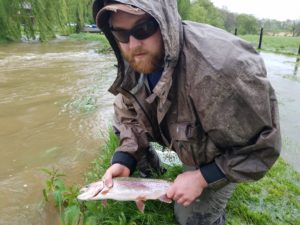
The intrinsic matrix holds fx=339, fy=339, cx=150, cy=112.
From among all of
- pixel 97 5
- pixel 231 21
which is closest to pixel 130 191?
pixel 97 5

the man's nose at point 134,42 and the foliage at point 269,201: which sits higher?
the man's nose at point 134,42

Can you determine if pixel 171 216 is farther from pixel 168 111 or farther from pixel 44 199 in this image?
pixel 44 199

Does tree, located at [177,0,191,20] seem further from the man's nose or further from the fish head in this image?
the fish head

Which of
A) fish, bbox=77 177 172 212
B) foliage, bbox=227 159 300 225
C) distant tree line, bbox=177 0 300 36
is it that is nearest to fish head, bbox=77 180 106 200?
fish, bbox=77 177 172 212

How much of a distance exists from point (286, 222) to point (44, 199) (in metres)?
2.36

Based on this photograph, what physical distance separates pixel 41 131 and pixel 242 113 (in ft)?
14.4

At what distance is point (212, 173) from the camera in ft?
7.75

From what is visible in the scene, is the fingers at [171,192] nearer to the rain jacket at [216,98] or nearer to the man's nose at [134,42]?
the rain jacket at [216,98]

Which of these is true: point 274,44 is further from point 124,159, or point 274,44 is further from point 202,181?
point 202,181

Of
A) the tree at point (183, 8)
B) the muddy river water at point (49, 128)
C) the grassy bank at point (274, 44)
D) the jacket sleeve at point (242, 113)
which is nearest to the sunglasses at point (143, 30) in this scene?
the jacket sleeve at point (242, 113)

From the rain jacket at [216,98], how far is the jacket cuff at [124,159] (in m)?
0.58

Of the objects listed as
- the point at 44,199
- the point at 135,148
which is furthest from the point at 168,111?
the point at 44,199

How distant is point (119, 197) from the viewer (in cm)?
246

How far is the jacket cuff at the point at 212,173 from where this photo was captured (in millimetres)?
2346
